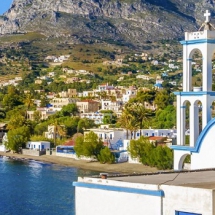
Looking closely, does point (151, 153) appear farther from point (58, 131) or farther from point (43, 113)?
point (43, 113)

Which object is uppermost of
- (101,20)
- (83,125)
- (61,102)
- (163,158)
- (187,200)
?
(101,20)

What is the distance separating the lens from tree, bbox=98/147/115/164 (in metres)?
53.8

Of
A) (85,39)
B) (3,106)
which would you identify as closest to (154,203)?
(3,106)

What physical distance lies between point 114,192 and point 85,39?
156661 millimetres

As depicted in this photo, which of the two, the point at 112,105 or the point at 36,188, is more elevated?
the point at 112,105

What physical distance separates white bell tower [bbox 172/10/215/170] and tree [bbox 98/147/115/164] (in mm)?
33133

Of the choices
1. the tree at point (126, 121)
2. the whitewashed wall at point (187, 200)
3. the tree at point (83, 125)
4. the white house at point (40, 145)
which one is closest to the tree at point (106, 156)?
the tree at point (126, 121)

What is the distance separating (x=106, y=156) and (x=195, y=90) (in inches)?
1351

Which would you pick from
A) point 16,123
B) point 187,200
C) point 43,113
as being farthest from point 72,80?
point 187,200

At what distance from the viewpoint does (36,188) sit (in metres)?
42.9

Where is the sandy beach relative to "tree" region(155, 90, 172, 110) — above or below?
below

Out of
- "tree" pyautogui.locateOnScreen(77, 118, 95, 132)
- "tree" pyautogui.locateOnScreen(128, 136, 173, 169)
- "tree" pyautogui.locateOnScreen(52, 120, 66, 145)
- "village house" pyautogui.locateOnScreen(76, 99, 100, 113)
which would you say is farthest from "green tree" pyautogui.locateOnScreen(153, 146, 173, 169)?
"village house" pyautogui.locateOnScreen(76, 99, 100, 113)

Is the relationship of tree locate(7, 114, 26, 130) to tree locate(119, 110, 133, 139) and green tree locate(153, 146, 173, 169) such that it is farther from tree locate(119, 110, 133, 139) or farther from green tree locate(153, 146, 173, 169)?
green tree locate(153, 146, 173, 169)

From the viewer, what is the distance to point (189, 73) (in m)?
20.4
